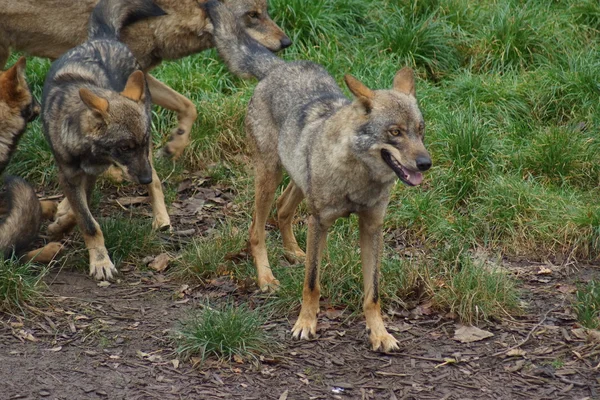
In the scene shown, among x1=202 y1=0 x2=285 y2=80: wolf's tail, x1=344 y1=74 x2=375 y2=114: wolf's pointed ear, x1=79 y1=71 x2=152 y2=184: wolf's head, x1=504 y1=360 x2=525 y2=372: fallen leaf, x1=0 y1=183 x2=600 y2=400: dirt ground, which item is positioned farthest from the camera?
x1=202 y1=0 x2=285 y2=80: wolf's tail

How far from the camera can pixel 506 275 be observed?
22.3 feet

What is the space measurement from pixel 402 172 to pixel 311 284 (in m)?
1.09

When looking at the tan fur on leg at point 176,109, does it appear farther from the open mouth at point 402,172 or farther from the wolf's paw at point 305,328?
the open mouth at point 402,172

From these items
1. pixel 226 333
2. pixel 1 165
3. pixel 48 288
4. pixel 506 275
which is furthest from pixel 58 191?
pixel 506 275

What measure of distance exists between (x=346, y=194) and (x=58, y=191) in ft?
11.8

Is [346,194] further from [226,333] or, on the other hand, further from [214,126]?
[214,126]

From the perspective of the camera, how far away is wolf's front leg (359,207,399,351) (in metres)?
5.93

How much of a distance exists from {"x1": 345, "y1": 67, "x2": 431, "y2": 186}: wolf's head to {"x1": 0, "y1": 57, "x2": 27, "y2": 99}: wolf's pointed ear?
2.74m

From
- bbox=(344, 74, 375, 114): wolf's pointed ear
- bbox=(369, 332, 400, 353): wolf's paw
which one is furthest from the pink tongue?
bbox=(369, 332, 400, 353): wolf's paw

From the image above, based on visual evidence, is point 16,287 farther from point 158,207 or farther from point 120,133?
point 158,207

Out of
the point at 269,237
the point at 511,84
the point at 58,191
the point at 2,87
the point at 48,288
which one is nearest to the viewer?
the point at 48,288

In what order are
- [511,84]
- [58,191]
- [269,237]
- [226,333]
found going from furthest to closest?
1. [511,84]
2. [58,191]
3. [269,237]
4. [226,333]

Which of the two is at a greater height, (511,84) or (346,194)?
(346,194)

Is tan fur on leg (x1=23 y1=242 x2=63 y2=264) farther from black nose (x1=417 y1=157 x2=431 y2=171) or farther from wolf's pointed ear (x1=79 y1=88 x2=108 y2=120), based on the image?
black nose (x1=417 y1=157 x2=431 y2=171)
